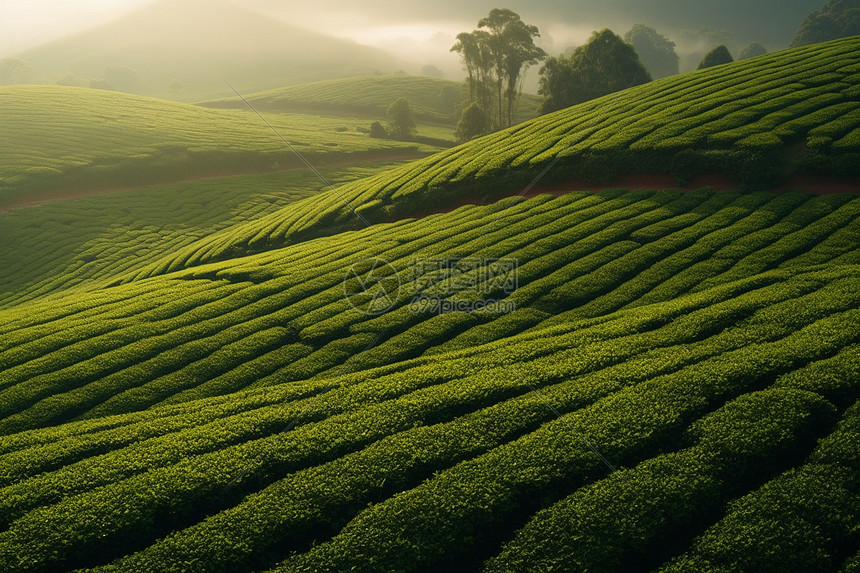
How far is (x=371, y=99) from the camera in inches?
5207

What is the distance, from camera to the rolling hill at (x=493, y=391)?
9.62 metres

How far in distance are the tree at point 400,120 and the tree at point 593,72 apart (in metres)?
32.1

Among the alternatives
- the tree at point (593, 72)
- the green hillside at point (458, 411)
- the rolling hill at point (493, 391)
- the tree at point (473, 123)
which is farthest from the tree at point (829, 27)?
the green hillside at point (458, 411)

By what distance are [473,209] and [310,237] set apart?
1210 cm

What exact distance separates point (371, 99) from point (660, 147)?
377 ft

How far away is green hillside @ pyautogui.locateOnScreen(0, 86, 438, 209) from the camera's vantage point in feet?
194

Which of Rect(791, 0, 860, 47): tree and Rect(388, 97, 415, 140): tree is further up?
Rect(791, 0, 860, 47): tree

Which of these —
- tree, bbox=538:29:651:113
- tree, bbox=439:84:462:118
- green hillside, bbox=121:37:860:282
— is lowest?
green hillside, bbox=121:37:860:282

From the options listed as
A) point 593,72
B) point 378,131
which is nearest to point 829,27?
point 593,72

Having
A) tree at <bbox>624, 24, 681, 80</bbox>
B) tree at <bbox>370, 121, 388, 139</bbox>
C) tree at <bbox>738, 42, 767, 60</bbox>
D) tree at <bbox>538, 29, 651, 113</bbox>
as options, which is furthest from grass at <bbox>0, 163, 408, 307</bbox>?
tree at <bbox>738, 42, 767, 60</bbox>

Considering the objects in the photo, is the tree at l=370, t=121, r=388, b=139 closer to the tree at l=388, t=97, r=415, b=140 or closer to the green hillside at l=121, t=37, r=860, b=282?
the tree at l=388, t=97, r=415, b=140

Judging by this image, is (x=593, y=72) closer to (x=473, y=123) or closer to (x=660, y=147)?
(x=473, y=123)

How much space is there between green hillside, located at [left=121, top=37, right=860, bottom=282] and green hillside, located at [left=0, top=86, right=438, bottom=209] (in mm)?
32791

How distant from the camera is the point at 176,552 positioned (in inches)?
384
